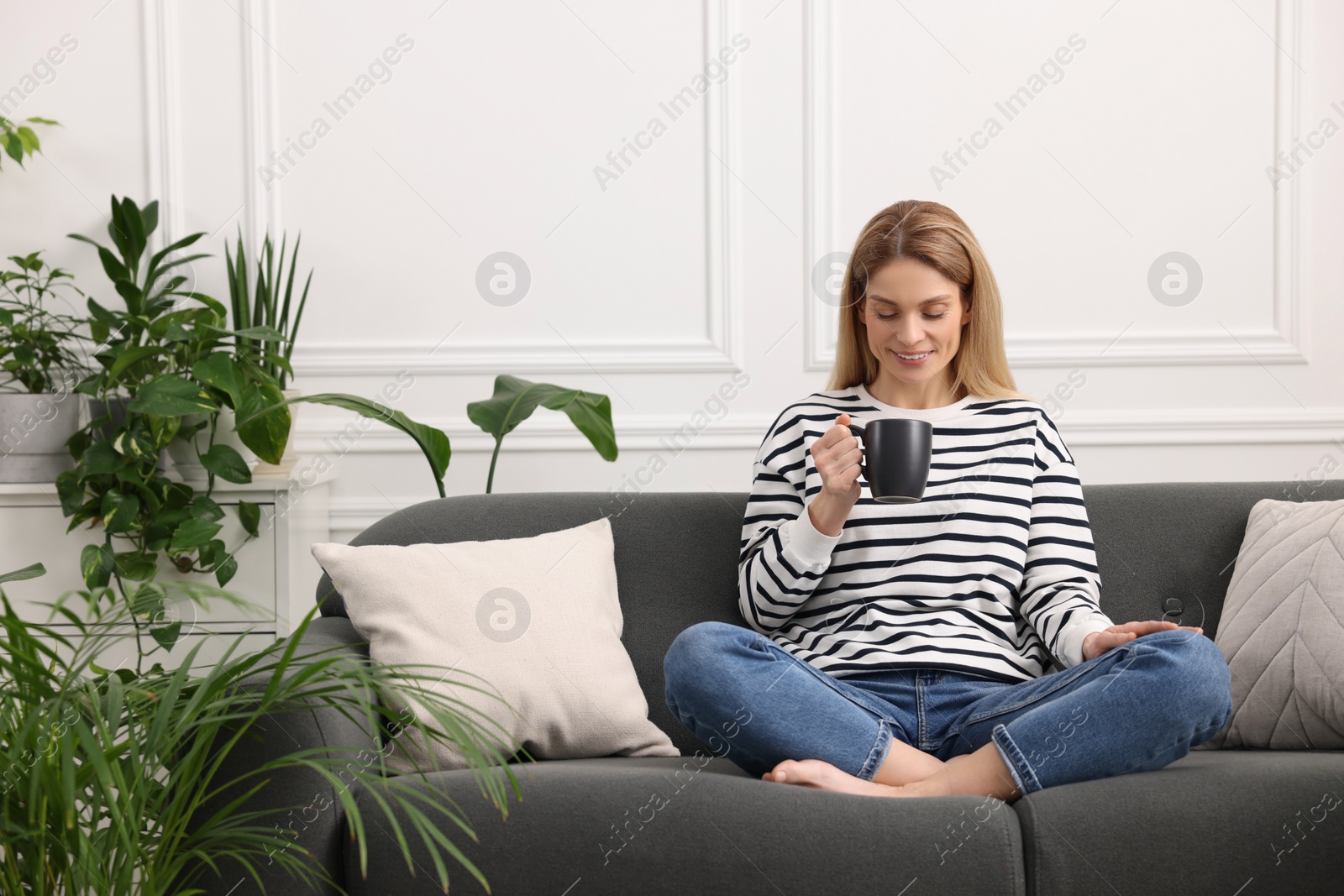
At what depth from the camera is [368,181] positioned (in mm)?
2396

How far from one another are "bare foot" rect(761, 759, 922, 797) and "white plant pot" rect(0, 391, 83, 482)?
171cm

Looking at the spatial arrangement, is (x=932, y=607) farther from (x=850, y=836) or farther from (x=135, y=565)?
(x=135, y=565)

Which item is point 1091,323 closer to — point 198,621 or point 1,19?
point 198,621

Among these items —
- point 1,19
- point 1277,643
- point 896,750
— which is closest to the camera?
point 896,750

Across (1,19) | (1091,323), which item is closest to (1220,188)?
(1091,323)

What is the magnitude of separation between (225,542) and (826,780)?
143 cm

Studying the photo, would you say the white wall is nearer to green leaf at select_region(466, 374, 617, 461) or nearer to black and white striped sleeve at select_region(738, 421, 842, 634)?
green leaf at select_region(466, 374, 617, 461)

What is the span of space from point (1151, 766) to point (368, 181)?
1984mm

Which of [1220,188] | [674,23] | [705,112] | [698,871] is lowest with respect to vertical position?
[698,871]

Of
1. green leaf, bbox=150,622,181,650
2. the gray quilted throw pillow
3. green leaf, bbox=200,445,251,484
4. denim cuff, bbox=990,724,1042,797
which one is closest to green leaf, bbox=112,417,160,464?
green leaf, bbox=200,445,251,484

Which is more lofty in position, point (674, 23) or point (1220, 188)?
point (674, 23)

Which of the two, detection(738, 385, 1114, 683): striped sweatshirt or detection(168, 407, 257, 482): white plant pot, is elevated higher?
detection(168, 407, 257, 482): white plant pot

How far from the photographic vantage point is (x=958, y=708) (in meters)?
1.34

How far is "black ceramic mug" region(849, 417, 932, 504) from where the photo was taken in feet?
4.23
